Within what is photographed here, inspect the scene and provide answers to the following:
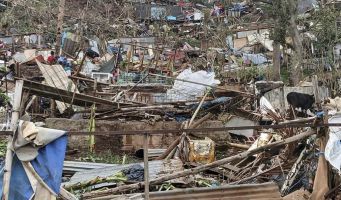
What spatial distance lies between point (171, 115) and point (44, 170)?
7.02 m

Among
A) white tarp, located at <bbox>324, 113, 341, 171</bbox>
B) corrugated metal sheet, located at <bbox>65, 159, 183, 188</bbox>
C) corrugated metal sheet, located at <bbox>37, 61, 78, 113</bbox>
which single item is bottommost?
corrugated metal sheet, located at <bbox>65, 159, 183, 188</bbox>

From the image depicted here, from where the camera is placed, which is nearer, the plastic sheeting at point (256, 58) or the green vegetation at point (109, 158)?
the green vegetation at point (109, 158)

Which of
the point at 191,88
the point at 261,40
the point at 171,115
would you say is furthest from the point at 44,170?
the point at 261,40

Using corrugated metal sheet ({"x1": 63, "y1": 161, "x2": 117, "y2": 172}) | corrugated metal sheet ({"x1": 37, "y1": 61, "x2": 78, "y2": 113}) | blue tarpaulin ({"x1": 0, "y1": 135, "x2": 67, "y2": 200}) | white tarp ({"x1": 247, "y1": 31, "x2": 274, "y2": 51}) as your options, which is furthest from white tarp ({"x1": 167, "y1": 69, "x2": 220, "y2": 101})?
white tarp ({"x1": 247, "y1": 31, "x2": 274, "y2": 51})

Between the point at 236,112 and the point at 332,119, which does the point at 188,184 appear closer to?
the point at 332,119

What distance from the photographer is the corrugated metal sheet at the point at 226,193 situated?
5.39 metres

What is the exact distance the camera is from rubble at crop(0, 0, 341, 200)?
4852 millimetres

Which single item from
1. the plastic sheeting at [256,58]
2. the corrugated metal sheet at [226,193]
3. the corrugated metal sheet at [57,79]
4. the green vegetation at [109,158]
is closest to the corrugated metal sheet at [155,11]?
the plastic sheeting at [256,58]

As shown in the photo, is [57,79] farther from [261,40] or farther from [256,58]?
[261,40]

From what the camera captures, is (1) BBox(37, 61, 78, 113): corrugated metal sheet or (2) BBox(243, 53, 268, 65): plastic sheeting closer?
(1) BBox(37, 61, 78, 113): corrugated metal sheet

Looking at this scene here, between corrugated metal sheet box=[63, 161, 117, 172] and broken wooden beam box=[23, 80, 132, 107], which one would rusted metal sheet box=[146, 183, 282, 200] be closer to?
corrugated metal sheet box=[63, 161, 117, 172]

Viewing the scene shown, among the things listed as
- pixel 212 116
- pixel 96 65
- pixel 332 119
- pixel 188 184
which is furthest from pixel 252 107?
pixel 96 65

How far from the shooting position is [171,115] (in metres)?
11.2

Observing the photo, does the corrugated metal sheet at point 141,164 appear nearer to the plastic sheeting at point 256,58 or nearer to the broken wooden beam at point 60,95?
the broken wooden beam at point 60,95
